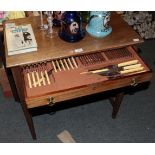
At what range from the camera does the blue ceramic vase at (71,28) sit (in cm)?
123

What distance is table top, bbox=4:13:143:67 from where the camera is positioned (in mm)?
1217

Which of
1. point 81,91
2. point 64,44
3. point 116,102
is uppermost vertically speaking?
point 64,44

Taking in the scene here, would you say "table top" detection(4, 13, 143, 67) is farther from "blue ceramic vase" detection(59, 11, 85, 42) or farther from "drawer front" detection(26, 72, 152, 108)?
"drawer front" detection(26, 72, 152, 108)

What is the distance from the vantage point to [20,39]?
1.28 m

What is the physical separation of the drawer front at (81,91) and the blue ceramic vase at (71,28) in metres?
0.28

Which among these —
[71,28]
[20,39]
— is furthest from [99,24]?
[20,39]

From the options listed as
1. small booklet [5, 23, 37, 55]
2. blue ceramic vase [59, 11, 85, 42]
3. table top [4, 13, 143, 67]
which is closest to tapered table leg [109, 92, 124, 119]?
table top [4, 13, 143, 67]

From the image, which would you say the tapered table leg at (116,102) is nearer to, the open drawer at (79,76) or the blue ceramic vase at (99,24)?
the open drawer at (79,76)

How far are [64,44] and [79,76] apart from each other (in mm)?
191

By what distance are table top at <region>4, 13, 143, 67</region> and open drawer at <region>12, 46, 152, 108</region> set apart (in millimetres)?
91

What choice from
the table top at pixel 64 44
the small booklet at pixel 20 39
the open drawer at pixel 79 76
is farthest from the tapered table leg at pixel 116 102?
the small booklet at pixel 20 39

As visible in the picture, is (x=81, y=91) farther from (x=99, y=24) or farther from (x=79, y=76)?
(x=99, y=24)
